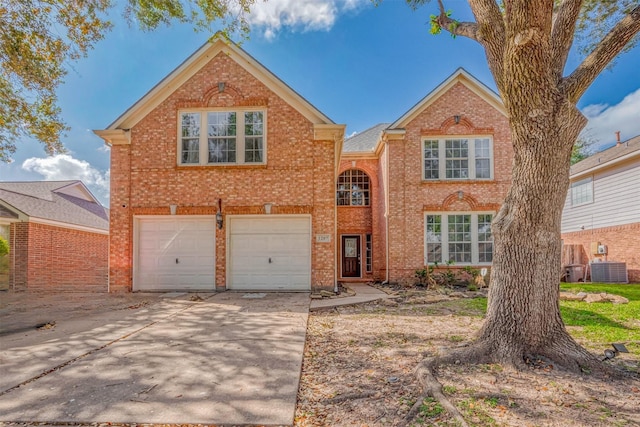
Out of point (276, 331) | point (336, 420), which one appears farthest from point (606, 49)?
point (276, 331)

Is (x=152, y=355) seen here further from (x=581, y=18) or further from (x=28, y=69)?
(x=581, y=18)

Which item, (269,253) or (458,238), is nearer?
(269,253)

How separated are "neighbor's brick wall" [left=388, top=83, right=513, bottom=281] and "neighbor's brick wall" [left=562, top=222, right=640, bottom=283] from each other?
545cm

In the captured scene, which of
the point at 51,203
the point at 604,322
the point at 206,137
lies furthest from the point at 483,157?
the point at 51,203

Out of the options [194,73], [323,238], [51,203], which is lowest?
[323,238]

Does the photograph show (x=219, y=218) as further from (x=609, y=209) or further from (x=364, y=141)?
(x=609, y=209)

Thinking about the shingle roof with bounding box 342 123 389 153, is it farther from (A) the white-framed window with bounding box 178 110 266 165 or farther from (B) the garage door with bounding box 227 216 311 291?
(B) the garage door with bounding box 227 216 311 291

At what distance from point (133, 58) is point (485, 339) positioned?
40.4ft

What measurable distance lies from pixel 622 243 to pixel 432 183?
832 cm

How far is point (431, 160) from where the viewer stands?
1350 centimetres

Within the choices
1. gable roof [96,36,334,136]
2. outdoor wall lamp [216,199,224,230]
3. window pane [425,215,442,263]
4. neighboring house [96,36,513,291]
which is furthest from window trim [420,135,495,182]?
outdoor wall lamp [216,199,224,230]

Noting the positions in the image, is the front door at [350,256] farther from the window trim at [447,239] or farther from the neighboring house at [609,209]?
the neighboring house at [609,209]

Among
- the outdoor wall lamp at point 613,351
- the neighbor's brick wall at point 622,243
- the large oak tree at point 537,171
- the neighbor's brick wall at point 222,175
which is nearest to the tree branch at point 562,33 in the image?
the large oak tree at point 537,171

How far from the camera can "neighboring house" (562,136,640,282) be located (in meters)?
13.4
